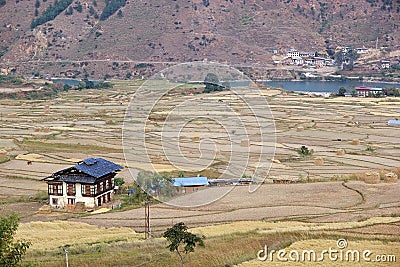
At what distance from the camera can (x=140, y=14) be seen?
122m

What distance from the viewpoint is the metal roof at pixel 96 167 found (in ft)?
82.2

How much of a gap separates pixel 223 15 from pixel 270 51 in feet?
53.0

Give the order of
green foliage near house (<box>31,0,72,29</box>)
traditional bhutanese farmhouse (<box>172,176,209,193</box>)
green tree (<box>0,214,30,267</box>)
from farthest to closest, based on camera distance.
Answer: green foliage near house (<box>31,0,72,29</box>) → traditional bhutanese farmhouse (<box>172,176,209,193</box>) → green tree (<box>0,214,30,267</box>)

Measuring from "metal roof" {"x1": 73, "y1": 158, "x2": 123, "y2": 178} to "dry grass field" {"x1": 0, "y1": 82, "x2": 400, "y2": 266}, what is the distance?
1990 millimetres

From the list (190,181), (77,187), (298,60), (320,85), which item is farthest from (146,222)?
(298,60)

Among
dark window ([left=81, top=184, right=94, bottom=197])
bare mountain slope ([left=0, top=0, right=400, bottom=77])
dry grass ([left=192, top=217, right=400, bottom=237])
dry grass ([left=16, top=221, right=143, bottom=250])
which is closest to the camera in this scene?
dry grass ([left=16, top=221, right=143, bottom=250])

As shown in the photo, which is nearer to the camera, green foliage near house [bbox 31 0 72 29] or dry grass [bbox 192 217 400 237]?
dry grass [bbox 192 217 400 237]

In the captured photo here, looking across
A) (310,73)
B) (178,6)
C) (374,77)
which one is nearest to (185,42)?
(178,6)

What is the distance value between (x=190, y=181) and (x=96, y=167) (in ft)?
A: 12.4

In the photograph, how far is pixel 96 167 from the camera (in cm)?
2583

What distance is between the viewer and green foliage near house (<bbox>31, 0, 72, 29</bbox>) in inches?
4993

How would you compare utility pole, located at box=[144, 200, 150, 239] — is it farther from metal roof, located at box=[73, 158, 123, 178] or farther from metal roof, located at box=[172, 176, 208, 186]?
metal roof, located at box=[172, 176, 208, 186]

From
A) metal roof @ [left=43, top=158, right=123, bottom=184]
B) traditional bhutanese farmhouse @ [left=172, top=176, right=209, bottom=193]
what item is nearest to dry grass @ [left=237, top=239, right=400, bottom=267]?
traditional bhutanese farmhouse @ [left=172, top=176, right=209, bottom=193]

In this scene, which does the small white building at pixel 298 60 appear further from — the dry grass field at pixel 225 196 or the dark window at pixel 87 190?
the dark window at pixel 87 190
